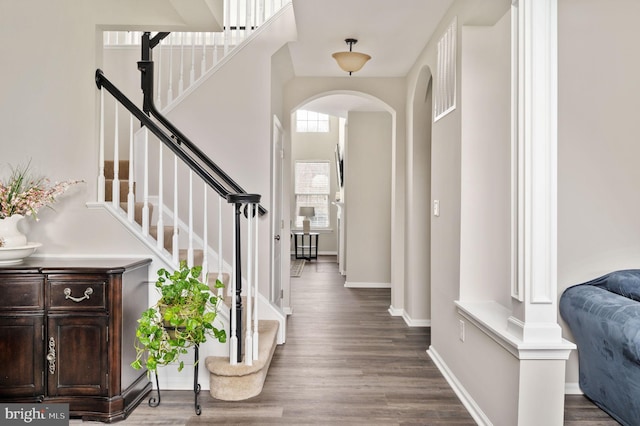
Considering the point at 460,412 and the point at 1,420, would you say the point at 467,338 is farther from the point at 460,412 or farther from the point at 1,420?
the point at 1,420

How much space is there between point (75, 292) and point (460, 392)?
2.46 metres

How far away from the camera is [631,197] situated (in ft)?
10.4

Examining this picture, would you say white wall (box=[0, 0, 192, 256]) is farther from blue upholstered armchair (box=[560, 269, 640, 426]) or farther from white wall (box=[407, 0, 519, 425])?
blue upholstered armchair (box=[560, 269, 640, 426])

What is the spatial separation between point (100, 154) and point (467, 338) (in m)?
2.71

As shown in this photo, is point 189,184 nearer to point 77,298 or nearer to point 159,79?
point 159,79

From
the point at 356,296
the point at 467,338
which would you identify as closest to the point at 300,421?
the point at 467,338

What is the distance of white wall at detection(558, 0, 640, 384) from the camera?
313cm

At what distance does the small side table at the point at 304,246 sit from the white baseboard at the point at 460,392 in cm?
704

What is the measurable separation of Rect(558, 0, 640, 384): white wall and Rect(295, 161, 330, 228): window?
874cm

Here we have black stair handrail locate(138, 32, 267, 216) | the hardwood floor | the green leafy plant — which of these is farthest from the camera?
black stair handrail locate(138, 32, 267, 216)

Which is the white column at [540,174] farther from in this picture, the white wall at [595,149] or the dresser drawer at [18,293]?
the dresser drawer at [18,293]

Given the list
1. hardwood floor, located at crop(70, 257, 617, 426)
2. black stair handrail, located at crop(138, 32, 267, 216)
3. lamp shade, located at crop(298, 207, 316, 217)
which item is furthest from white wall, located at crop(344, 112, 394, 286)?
lamp shade, located at crop(298, 207, 316, 217)

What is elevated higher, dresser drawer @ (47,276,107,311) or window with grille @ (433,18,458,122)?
window with grille @ (433,18,458,122)

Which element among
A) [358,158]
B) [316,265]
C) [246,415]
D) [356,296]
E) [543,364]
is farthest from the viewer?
[316,265]
